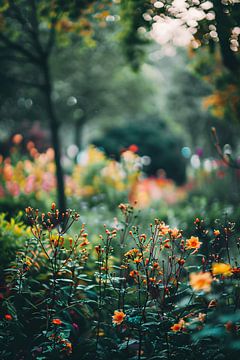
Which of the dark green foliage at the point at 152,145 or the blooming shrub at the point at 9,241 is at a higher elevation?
the dark green foliage at the point at 152,145

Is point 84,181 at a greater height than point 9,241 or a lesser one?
greater

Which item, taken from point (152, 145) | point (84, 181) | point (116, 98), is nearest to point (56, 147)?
point (84, 181)

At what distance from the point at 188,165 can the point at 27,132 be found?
5746mm

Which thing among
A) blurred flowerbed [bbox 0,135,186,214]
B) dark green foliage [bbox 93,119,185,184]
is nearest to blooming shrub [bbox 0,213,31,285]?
blurred flowerbed [bbox 0,135,186,214]

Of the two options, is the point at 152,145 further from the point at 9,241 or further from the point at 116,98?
the point at 9,241

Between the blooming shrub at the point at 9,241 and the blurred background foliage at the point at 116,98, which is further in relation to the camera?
the blurred background foliage at the point at 116,98

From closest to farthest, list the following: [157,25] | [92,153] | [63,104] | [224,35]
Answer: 1. [224,35]
2. [157,25]
3. [92,153]
4. [63,104]

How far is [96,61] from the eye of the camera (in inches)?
500

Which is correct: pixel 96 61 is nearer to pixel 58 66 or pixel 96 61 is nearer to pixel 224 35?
pixel 58 66

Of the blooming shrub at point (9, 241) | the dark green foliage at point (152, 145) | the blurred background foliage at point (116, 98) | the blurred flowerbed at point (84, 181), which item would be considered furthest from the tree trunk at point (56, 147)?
the dark green foliage at point (152, 145)

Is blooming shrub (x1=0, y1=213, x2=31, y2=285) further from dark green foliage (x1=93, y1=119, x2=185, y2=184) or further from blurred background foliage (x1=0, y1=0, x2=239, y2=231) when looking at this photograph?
dark green foliage (x1=93, y1=119, x2=185, y2=184)

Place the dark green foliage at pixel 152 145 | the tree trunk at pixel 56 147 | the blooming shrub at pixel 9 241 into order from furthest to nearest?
the dark green foliage at pixel 152 145, the tree trunk at pixel 56 147, the blooming shrub at pixel 9 241

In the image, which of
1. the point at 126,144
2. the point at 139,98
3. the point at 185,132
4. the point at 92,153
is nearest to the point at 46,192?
the point at 92,153

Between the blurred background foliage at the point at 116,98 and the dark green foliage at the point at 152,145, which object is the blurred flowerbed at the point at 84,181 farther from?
the dark green foliage at the point at 152,145
